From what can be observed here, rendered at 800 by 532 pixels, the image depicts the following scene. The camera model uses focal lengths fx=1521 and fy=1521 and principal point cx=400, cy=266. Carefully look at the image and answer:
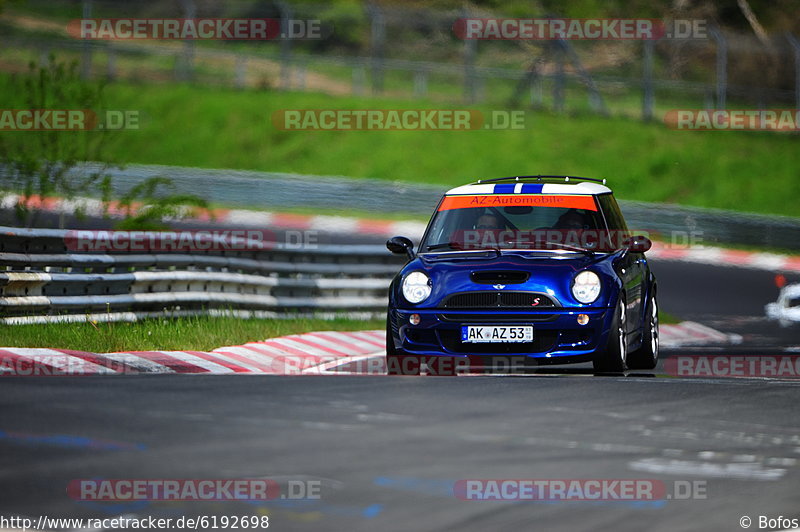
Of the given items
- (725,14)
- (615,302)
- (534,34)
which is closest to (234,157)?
(534,34)

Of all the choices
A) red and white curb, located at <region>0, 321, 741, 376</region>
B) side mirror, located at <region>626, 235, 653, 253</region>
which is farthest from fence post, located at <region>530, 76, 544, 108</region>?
side mirror, located at <region>626, 235, 653, 253</region>

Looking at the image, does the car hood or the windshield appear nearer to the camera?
the car hood

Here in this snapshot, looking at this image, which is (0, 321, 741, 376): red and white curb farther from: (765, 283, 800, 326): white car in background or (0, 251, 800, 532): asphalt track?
(765, 283, 800, 326): white car in background

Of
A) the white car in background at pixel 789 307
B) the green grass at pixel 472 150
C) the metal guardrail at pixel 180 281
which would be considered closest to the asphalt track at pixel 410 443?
the metal guardrail at pixel 180 281

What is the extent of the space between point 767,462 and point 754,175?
30195 mm

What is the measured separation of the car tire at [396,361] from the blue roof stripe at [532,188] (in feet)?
5.63

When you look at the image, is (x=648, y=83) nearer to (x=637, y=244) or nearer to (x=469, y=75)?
(x=469, y=75)

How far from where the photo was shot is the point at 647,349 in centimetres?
1288

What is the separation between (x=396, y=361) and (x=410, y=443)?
424 centimetres

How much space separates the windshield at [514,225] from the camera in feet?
39.8

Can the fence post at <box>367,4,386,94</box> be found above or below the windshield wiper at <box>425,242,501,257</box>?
above

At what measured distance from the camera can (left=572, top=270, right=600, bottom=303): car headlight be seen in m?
11.2

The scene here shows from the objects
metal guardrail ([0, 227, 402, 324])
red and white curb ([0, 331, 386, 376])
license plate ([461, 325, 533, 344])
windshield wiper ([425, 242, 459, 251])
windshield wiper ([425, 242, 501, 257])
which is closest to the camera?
red and white curb ([0, 331, 386, 376])

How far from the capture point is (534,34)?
3794 centimetres
